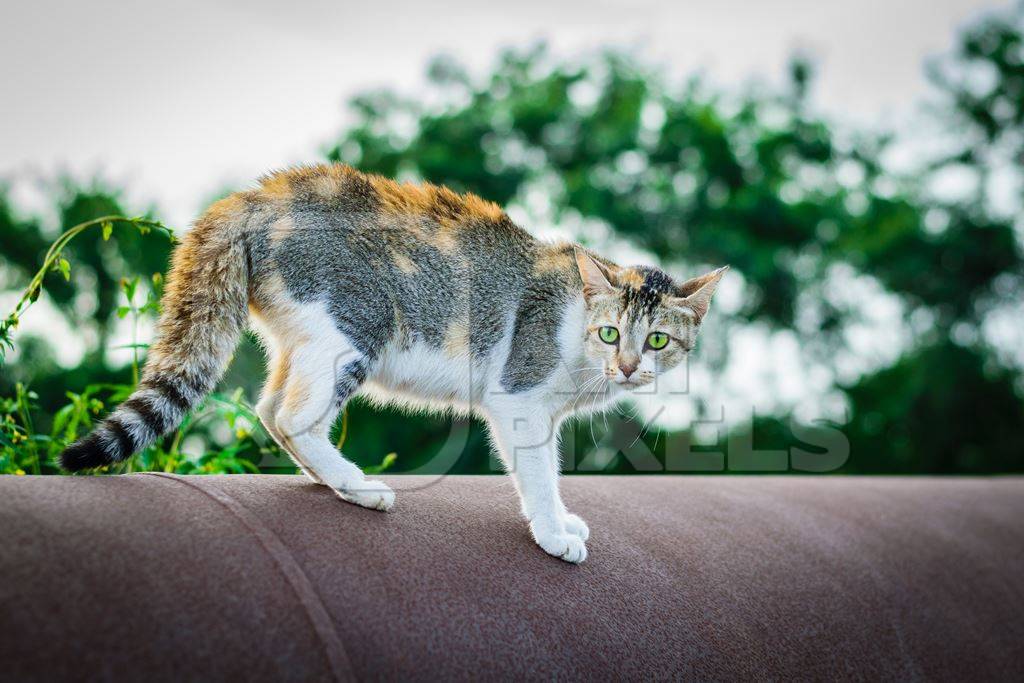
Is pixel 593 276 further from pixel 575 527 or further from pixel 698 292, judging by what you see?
pixel 575 527

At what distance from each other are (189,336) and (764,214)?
13.6 metres

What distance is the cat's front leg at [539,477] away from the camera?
7.57 feet

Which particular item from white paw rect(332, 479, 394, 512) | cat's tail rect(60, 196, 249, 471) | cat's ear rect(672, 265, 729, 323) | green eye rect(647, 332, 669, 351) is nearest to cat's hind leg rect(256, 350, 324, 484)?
cat's tail rect(60, 196, 249, 471)

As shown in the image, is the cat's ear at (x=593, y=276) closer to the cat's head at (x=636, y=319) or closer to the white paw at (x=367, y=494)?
the cat's head at (x=636, y=319)

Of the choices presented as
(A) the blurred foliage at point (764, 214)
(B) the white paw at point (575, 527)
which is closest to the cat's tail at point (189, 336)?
(B) the white paw at point (575, 527)

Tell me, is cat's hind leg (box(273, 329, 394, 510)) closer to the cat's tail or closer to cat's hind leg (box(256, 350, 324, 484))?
cat's hind leg (box(256, 350, 324, 484))

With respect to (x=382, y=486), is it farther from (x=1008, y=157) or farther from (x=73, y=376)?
(x=1008, y=157)

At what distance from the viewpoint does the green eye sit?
3090mm

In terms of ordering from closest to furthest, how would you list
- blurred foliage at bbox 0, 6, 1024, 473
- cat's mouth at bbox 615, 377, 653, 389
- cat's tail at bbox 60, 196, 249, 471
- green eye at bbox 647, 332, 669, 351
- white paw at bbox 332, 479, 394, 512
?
cat's tail at bbox 60, 196, 249, 471 < white paw at bbox 332, 479, 394, 512 < cat's mouth at bbox 615, 377, 653, 389 < green eye at bbox 647, 332, 669, 351 < blurred foliage at bbox 0, 6, 1024, 473

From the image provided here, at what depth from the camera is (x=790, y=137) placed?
15641 millimetres

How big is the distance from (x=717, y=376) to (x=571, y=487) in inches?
441

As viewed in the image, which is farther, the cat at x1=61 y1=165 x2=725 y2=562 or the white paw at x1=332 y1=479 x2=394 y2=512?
the cat at x1=61 y1=165 x2=725 y2=562

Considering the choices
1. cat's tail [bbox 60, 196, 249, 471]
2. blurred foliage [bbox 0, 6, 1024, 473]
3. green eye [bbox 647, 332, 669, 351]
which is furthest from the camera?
blurred foliage [bbox 0, 6, 1024, 473]

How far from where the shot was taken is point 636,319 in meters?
3.05
